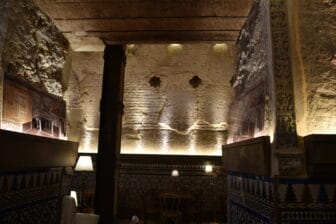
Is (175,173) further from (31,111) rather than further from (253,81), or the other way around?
(31,111)

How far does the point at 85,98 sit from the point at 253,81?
20.9 ft

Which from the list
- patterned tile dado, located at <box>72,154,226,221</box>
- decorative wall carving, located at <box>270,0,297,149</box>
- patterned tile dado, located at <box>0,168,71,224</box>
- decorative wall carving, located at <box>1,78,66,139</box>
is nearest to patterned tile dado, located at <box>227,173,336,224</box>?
decorative wall carving, located at <box>270,0,297,149</box>

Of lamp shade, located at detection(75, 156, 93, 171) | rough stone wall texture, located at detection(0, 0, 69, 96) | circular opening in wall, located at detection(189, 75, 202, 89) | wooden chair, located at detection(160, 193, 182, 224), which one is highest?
circular opening in wall, located at detection(189, 75, 202, 89)

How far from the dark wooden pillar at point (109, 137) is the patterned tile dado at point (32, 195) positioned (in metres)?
0.66

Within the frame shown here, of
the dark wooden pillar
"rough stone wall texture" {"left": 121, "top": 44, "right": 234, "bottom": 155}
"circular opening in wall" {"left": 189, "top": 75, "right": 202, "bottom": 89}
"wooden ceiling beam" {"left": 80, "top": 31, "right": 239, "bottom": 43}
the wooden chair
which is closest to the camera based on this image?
"wooden ceiling beam" {"left": 80, "top": 31, "right": 239, "bottom": 43}

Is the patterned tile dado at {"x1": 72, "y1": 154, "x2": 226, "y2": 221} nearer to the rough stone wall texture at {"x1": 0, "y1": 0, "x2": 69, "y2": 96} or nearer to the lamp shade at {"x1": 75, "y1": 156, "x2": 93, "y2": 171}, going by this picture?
the lamp shade at {"x1": 75, "y1": 156, "x2": 93, "y2": 171}

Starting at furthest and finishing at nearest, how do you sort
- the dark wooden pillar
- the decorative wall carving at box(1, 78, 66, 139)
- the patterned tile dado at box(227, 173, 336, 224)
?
the dark wooden pillar, the decorative wall carving at box(1, 78, 66, 139), the patterned tile dado at box(227, 173, 336, 224)

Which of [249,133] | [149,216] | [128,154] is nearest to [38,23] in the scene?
[249,133]

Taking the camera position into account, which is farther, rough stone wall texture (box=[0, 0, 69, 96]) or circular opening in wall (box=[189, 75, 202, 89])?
circular opening in wall (box=[189, 75, 202, 89])

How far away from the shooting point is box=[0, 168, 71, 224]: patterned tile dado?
225 centimetres

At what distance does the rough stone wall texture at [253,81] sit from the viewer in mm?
2467

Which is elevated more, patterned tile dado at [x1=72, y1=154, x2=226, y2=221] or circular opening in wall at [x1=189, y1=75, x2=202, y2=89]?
circular opening in wall at [x1=189, y1=75, x2=202, y2=89]

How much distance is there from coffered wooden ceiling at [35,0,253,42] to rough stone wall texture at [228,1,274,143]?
274mm

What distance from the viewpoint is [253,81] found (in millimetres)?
2939
